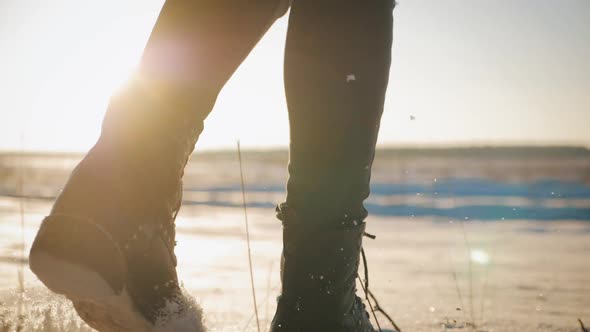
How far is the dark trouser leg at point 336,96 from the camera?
105 cm

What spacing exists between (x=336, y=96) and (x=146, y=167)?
318 millimetres

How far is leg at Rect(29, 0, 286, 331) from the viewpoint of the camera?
103 centimetres

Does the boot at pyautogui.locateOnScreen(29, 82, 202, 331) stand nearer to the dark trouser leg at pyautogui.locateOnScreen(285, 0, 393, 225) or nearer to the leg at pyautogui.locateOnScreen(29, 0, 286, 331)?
the leg at pyautogui.locateOnScreen(29, 0, 286, 331)

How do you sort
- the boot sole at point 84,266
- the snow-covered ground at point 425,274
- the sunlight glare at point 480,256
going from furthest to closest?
1. the sunlight glare at point 480,256
2. the snow-covered ground at point 425,274
3. the boot sole at point 84,266

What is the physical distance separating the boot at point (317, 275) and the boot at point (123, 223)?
0.18 m

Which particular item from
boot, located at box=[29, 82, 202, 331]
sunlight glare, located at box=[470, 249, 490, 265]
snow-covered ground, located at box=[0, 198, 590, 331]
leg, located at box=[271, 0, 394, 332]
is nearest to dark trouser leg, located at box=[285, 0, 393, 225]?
leg, located at box=[271, 0, 394, 332]

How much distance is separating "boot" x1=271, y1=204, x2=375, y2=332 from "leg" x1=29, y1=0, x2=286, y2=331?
7.4 inches

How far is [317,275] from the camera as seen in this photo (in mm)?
1070

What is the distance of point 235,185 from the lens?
11828mm

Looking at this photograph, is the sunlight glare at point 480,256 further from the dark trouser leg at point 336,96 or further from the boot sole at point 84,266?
the boot sole at point 84,266

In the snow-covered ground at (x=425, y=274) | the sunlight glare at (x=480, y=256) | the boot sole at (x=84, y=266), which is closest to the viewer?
the boot sole at (x=84, y=266)

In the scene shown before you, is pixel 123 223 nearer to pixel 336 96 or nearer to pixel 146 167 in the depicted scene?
pixel 146 167

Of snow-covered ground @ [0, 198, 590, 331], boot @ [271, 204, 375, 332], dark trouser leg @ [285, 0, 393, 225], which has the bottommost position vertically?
snow-covered ground @ [0, 198, 590, 331]

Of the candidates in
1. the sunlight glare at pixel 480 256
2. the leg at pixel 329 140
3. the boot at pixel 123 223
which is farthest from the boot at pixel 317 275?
the sunlight glare at pixel 480 256
